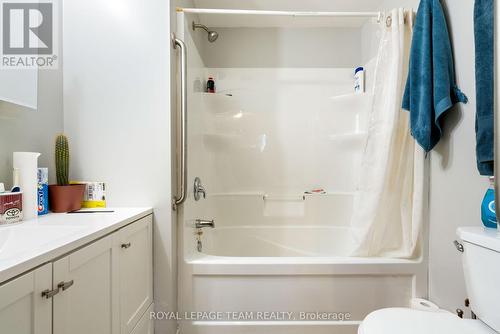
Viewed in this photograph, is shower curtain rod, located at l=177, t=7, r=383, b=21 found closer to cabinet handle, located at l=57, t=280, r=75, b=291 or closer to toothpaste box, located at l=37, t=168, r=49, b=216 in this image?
toothpaste box, located at l=37, t=168, r=49, b=216

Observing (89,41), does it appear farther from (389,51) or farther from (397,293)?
(397,293)

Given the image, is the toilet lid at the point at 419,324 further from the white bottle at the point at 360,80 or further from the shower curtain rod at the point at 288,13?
the white bottle at the point at 360,80

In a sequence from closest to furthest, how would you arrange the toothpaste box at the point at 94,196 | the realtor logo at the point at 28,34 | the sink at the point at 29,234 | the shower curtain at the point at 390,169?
the sink at the point at 29,234, the realtor logo at the point at 28,34, the toothpaste box at the point at 94,196, the shower curtain at the point at 390,169

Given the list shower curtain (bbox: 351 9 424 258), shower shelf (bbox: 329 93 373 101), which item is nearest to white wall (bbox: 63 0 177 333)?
shower curtain (bbox: 351 9 424 258)

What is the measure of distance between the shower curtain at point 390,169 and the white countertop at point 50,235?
1266mm

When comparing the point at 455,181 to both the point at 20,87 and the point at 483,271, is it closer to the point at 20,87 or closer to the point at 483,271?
the point at 483,271

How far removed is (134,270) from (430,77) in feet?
5.70

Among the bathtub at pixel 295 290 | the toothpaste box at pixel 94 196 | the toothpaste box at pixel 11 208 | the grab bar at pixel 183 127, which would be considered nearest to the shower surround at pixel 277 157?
the grab bar at pixel 183 127

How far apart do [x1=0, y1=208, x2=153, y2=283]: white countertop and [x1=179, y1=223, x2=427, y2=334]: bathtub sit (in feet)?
1.69

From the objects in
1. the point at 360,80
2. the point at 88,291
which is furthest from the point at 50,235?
the point at 360,80

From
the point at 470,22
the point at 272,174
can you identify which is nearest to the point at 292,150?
the point at 272,174

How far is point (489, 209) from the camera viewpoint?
97cm

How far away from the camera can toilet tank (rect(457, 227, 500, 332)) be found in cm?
83

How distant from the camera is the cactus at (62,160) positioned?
3.89ft
